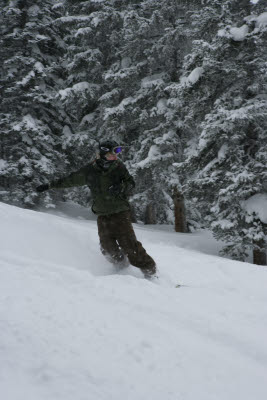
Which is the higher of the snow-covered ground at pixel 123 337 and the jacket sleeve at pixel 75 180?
the jacket sleeve at pixel 75 180

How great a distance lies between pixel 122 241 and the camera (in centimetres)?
540

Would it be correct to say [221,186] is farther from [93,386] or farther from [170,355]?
[93,386]

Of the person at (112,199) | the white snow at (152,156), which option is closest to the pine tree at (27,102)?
the white snow at (152,156)

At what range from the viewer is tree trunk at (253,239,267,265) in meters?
9.62

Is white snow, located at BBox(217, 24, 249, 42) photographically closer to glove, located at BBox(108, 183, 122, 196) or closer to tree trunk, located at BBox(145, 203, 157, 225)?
glove, located at BBox(108, 183, 122, 196)

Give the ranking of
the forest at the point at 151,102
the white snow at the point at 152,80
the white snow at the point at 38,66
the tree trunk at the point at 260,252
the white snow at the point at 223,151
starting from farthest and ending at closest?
the white snow at the point at 38,66, the white snow at the point at 152,80, the white snow at the point at 223,151, the forest at the point at 151,102, the tree trunk at the point at 260,252

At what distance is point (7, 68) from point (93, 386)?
1637cm

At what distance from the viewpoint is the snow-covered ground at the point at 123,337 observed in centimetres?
220

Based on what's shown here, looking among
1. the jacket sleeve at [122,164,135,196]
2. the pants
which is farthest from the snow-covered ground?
the jacket sleeve at [122,164,135,196]

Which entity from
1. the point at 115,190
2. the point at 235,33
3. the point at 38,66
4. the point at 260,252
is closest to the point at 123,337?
the point at 115,190

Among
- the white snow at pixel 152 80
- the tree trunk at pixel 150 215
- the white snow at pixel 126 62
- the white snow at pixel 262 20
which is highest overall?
Result: the white snow at pixel 126 62

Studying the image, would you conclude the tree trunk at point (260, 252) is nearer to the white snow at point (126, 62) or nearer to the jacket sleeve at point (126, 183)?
the jacket sleeve at point (126, 183)

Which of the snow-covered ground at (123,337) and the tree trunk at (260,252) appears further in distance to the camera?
the tree trunk at (260,252)

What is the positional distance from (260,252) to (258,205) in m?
1.60
